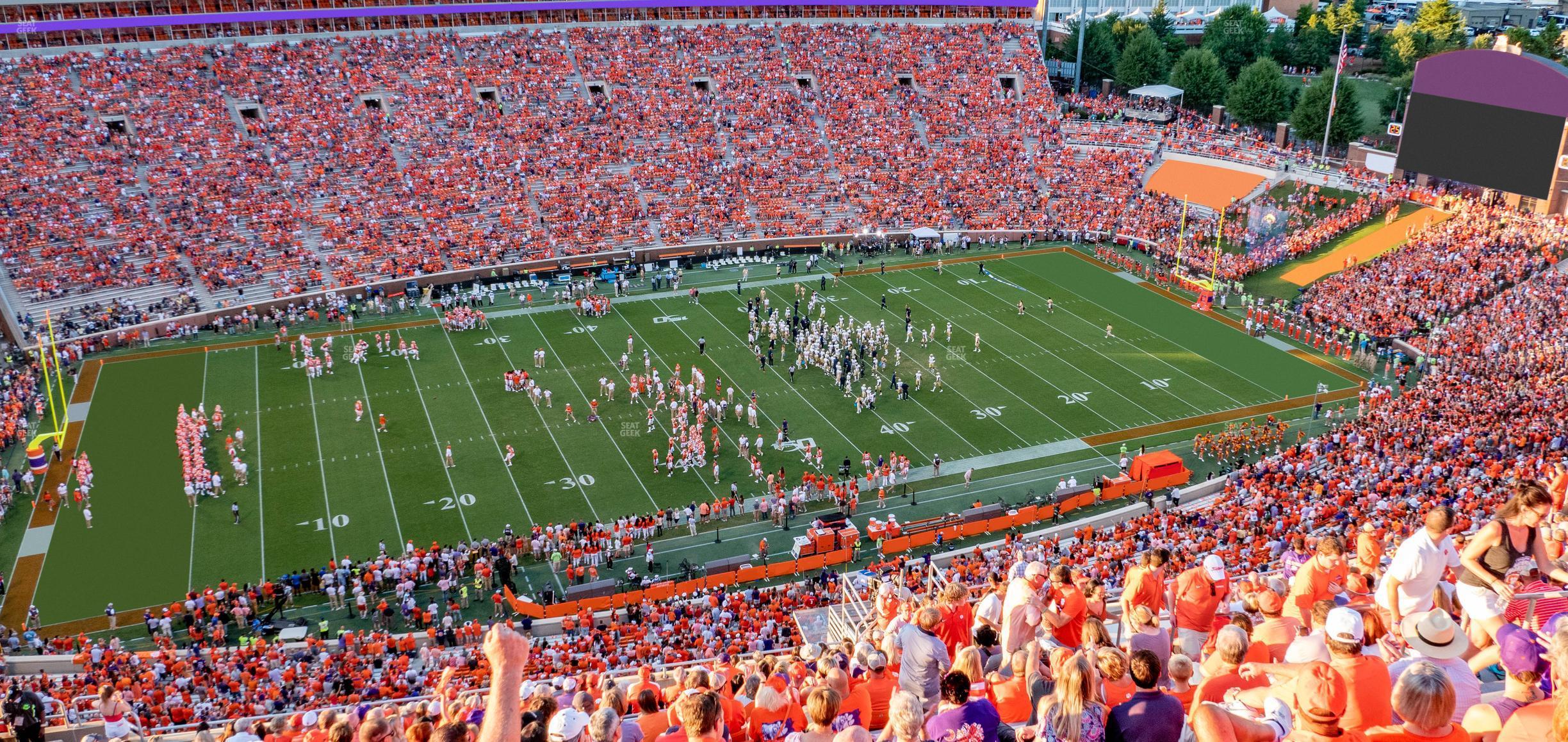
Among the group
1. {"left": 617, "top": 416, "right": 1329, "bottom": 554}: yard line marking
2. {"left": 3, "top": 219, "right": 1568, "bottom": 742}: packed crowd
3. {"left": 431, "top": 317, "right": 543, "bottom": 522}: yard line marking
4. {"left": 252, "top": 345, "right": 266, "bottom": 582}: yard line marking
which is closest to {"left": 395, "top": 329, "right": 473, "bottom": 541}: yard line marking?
{"left": 431, "top": 317, "right": 543, "bottom": 522}: yard line marking

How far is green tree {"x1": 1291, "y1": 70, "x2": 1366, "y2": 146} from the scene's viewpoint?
5481cm

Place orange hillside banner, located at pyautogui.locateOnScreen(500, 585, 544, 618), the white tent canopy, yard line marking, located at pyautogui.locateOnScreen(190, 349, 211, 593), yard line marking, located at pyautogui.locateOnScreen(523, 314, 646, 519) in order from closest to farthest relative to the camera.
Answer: orange hillside banner, located at pyautogui.locateOnScreen(500, 585, 544, 618) < yard line marking, located at pyautogui.locateOnScreen(190, 349, 211, 593) < yard line marking, located at pyautogui.locateOnScreen(523, 314, 646, 519) < the white tent canopy

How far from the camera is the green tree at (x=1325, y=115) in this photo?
5481 centimetres

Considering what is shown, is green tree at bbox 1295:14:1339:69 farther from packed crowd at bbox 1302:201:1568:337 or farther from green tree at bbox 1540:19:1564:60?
packed crowd at bbox 1302:201:1568:337

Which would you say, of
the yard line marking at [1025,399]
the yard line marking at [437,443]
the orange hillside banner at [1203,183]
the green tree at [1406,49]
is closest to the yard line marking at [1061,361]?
the yard line marking at [1025,399]

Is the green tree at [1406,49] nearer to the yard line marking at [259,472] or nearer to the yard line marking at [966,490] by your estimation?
the yard line marking at [966,490]

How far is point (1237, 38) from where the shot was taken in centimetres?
7362

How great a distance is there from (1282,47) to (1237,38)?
4.58 meters

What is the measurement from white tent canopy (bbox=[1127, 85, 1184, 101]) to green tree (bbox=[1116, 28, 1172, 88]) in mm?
4513

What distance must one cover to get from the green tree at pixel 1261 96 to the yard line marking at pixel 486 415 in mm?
41434

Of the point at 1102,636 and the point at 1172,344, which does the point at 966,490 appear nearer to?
the point at 1172,344

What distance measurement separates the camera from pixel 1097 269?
45.9m

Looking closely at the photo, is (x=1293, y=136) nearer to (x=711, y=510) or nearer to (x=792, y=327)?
(x=792, y=327)

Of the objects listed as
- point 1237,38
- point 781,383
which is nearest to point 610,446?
point 781,383
